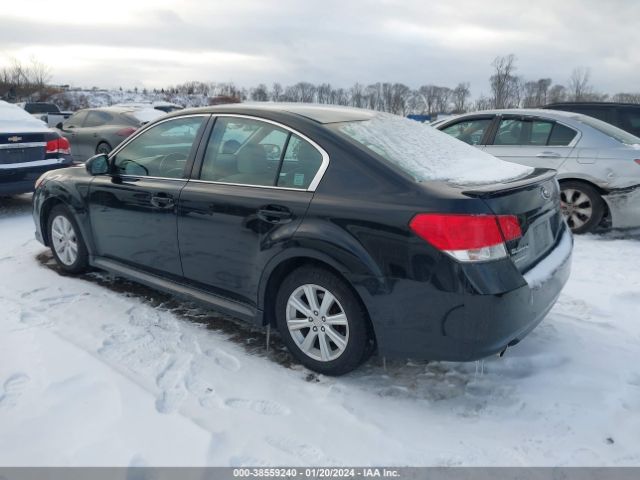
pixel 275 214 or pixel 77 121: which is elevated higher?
pixel 275 214

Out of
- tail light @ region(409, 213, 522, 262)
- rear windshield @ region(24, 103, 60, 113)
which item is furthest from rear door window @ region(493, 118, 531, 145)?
rear windshield @ region(24, 103, 60, 113)

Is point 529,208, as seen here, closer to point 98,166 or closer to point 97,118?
point 98,166

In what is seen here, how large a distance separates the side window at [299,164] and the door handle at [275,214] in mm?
164

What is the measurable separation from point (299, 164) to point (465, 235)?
3.77 ft

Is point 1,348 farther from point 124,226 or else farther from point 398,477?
point 398,477

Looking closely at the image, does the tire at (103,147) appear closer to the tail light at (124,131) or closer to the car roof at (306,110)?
the tail light at (124,131)

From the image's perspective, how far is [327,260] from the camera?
302cm

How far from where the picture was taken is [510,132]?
23.4 ft

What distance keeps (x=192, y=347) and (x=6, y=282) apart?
7.39ft

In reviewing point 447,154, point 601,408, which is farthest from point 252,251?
point 601,408

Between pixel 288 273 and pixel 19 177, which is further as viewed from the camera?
pixel 19 177

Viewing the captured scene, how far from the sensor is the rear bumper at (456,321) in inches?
106

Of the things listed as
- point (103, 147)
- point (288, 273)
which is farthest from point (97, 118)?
point (288, 273)

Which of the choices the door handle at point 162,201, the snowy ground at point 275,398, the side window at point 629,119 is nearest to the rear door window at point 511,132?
the side window at point 629,119
